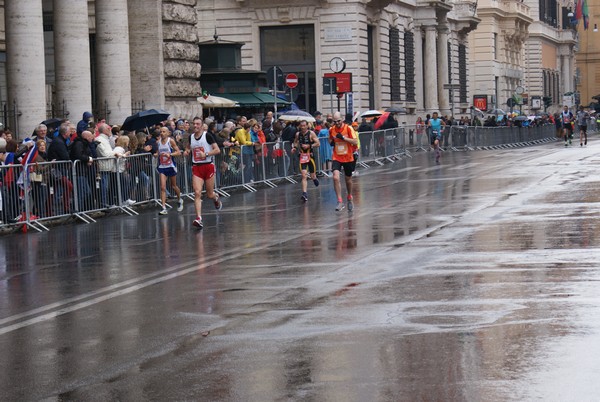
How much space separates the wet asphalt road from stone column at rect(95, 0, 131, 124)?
1069 cm

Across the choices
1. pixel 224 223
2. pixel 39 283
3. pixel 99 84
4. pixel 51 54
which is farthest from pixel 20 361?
pixel 51 54

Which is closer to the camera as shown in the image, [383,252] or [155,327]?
[155,327]

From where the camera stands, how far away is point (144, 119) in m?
28.9

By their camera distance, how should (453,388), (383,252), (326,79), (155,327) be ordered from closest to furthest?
1. (453,388)
2. (155,327)
3. (383,252)
4. (326,79)

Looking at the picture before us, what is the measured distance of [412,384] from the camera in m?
8.06

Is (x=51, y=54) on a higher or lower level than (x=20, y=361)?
higher

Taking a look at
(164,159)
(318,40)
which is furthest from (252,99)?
(164,159)

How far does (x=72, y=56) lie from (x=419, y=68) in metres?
41.5

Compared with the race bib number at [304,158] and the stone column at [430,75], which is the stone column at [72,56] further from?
the stone column at [430,75]

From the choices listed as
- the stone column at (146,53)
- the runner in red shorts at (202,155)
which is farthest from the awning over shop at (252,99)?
the runner in red shorts at (202,155)

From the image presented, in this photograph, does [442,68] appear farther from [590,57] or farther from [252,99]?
[590,57]

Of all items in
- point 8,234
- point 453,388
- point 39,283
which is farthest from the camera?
point 8,234

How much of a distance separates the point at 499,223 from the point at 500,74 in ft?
246

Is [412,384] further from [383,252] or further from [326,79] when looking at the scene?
[326,79]
